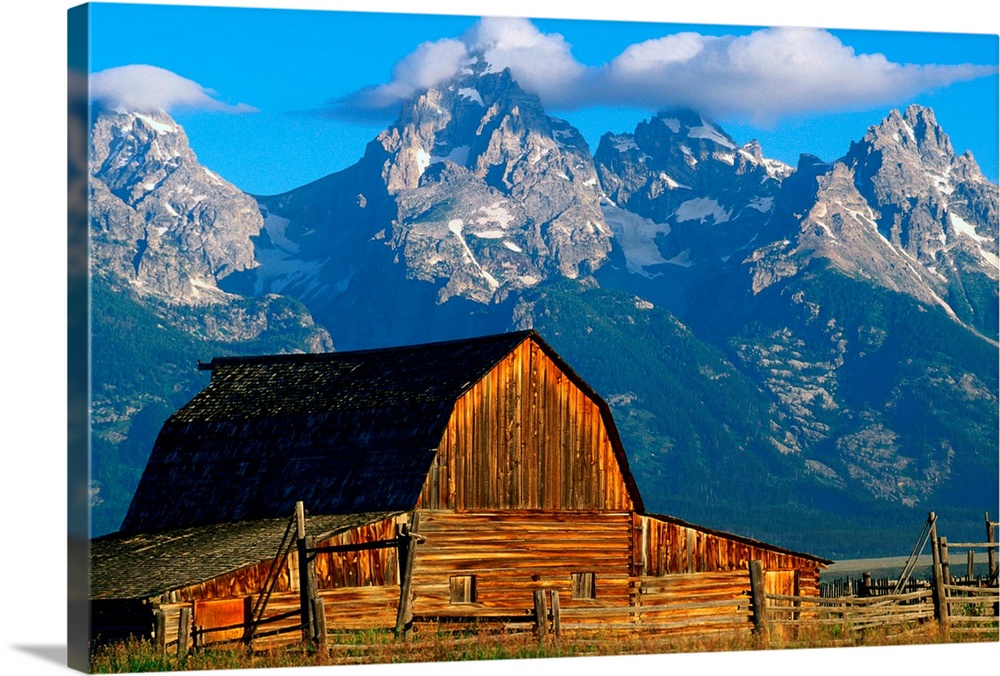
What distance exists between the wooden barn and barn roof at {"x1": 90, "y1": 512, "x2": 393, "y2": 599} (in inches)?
2.8

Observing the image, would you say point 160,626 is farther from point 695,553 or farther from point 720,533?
point 720,533

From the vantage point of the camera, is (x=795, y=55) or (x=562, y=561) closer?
(x=562, y=561)

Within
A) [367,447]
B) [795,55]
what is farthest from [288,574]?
[795,55]

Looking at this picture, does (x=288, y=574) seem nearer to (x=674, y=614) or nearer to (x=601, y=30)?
(x=674, y=614)

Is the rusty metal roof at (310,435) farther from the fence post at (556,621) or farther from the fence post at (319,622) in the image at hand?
the fence post at (319,622)

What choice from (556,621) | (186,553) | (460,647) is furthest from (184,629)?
(556,621)

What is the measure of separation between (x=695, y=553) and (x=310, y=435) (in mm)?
9896

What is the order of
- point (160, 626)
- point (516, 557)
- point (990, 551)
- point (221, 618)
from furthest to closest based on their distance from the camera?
point (990, 551), point (516, 557), point (221, 618), point (160, 626)

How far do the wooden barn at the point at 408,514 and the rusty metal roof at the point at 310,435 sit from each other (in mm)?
51

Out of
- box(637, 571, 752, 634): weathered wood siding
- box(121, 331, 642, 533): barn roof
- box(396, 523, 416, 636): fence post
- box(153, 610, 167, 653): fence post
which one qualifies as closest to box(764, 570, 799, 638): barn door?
box(637, 571, 752, 634): weathered wood siding

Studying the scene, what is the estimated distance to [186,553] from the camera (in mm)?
41625

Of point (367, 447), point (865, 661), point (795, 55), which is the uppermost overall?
point (795, 55)

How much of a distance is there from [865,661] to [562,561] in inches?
380

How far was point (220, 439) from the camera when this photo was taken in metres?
48.1
